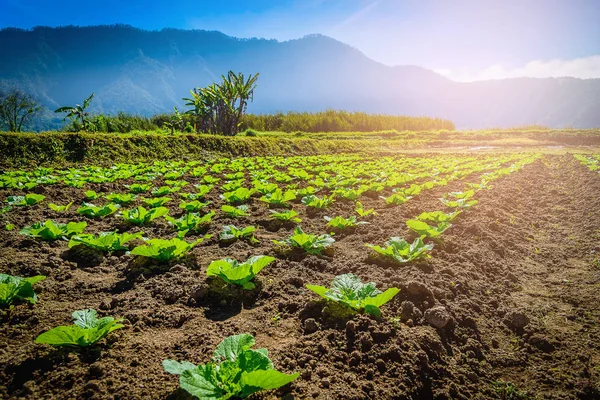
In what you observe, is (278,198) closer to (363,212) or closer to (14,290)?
(363,212)

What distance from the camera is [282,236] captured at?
4621mm

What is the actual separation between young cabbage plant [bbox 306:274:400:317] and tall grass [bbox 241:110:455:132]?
128ft

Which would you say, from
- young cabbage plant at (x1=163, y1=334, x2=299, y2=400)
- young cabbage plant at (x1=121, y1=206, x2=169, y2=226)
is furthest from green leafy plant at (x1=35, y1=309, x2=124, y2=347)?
young cabbage plant at (x1=121, y1=206, x2=169, y2=226)

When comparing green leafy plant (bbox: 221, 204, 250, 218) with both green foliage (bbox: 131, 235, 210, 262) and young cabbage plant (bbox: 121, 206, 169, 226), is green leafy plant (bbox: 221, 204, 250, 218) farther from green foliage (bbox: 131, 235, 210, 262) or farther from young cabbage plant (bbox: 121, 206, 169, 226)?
green foliage (bbox: 131, 235, 210, 262)

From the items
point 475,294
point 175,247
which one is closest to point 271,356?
point 175,247

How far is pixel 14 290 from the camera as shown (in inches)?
90.5

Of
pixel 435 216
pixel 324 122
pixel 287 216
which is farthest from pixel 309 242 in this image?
pixel 324 122

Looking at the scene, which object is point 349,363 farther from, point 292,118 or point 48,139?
point 292,118

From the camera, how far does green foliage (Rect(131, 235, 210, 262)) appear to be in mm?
3119

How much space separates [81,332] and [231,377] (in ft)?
3.28

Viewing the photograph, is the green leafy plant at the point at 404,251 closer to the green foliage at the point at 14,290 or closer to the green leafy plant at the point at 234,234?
the green leafy plant at the point at 234,234

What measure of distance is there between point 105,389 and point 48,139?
588 inches

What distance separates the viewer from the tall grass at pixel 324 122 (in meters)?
42.0

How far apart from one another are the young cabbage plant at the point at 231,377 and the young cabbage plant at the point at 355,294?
79 centimetres
